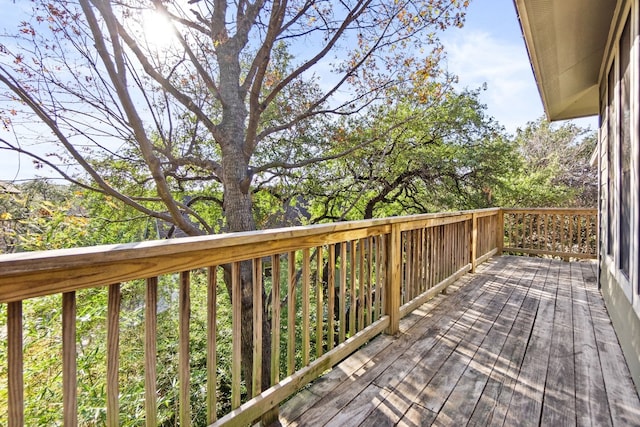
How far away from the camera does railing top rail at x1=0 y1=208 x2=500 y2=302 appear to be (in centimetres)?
81

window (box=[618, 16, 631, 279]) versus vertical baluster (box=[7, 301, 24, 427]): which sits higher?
window (box=[618, 16, 631, 279])

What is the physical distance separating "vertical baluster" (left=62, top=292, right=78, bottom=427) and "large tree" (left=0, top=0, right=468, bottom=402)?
267 cm

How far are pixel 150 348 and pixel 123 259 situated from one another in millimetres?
380

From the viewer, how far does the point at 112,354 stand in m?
1.07

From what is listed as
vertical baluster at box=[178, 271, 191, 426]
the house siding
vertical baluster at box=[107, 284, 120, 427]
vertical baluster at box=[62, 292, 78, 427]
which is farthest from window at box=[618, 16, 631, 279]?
vertical baluster at box=[62, 292, 78, 427]

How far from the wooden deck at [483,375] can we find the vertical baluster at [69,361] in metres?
0.99

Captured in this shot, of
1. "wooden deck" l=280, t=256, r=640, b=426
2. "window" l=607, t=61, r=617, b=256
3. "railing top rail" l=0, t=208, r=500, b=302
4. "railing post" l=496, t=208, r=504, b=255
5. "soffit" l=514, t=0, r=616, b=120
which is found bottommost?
"wooden deck" l=280, t=256, r=640, b=426

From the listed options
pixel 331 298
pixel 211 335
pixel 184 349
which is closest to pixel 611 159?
pixel 331 298

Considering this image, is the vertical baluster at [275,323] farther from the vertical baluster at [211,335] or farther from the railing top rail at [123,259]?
the vertical baluster at [211,335]

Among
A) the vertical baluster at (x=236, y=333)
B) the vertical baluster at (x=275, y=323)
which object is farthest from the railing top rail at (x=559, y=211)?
the vertical baluster at (x=236, y=333)

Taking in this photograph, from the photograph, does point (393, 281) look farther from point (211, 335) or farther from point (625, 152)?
point (625, 152)

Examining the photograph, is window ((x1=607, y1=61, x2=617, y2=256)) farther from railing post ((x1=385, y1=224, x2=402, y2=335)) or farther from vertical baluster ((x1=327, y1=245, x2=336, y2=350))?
vertical baluster ((x1=327, y1=245, x2=336, y2=350))

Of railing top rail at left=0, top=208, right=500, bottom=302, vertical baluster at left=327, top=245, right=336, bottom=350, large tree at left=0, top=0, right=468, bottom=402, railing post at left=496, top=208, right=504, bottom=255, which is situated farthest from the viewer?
railing post at left=496, top=208, right=504, bottom=255

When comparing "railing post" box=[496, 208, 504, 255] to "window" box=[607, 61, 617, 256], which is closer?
"window" box=[607, 61, 617, 256]
